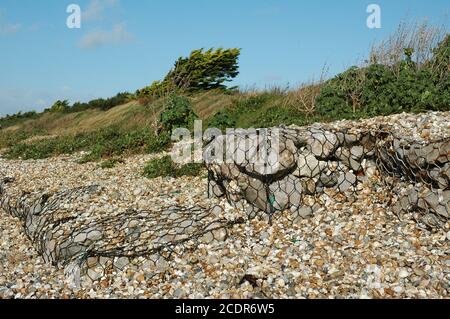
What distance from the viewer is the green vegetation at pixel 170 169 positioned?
28.8 feet

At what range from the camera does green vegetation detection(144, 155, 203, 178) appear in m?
8.77

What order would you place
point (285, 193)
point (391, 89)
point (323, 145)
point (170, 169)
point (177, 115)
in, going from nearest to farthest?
point (285, 193)
point (323, 145)
point (170, 169)
point (391, 89)
point (177, 115)

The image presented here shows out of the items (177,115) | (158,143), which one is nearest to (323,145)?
(158,143)

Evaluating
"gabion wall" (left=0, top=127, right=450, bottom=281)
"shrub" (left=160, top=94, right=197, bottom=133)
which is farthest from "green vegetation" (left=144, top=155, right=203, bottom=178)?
"shrub" (left=160, top=94, right=197, bottom=133)

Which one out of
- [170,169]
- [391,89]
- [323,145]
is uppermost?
[391,89]

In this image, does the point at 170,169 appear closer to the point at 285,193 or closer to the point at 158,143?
the point at 158,143

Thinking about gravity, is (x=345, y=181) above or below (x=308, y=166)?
below

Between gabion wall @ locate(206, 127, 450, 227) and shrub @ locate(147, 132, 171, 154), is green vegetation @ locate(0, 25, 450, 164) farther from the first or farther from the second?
gabion wall @ locate(206, 127, 450, 227)

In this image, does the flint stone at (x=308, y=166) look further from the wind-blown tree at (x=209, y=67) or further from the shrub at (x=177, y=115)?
the wind-blown tree at (x=209, y=67)

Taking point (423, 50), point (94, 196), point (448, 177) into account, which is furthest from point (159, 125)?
point (448, 177)

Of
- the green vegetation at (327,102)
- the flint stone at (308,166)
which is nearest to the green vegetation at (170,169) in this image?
the green vegetation at (327,102)

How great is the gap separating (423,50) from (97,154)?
972 cm

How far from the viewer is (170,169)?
9.04m
